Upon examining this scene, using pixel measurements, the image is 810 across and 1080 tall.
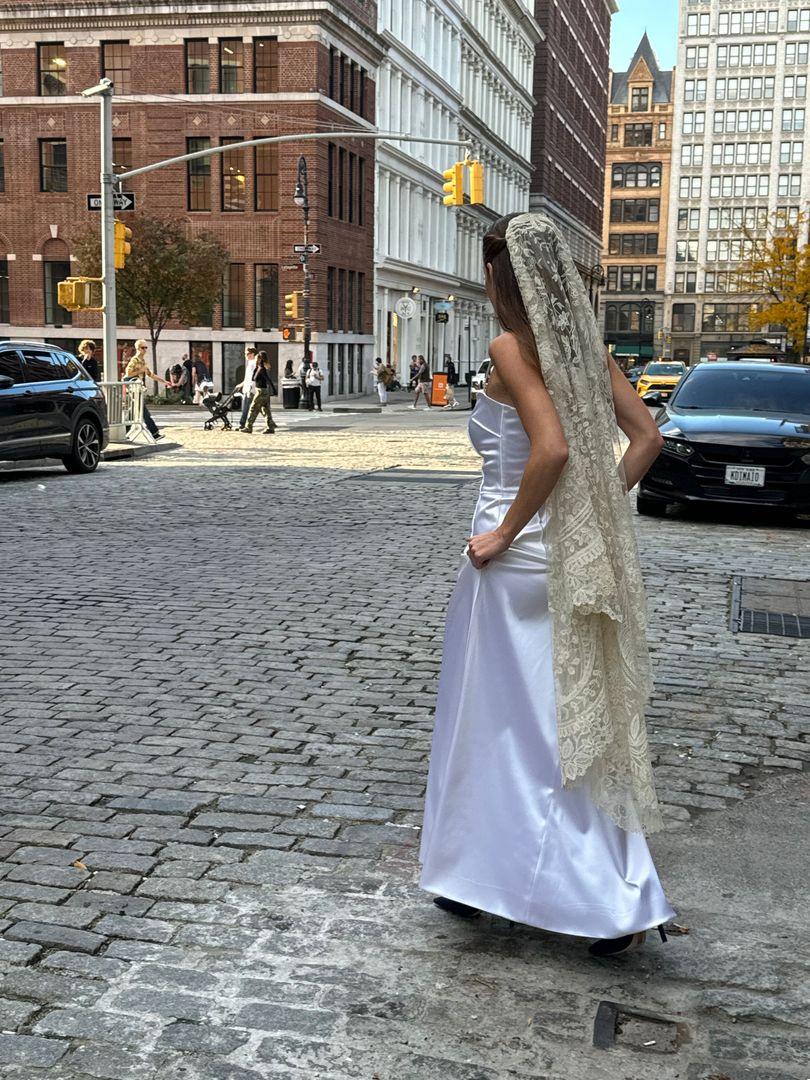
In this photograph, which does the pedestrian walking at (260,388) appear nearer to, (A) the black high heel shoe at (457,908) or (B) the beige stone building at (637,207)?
(A) the black high heel shoe at (457,908)

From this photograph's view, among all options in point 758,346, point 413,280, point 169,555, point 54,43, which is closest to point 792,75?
point 758,346

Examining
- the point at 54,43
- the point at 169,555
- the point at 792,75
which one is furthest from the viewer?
the point at 792,75

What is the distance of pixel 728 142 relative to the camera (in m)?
122

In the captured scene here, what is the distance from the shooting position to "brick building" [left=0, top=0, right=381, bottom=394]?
146 ft

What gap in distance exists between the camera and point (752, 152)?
122 m

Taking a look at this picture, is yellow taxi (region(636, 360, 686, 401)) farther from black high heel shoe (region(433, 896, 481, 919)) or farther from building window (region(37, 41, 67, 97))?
black high heel shoe (region(433, 896, 481, 919))

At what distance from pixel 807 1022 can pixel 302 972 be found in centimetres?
124

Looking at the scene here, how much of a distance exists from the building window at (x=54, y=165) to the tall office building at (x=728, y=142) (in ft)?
278

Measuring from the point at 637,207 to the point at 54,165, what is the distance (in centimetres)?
9621

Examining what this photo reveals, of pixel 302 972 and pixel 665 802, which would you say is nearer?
pixel 302 972

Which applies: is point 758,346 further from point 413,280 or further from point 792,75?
point 792,75

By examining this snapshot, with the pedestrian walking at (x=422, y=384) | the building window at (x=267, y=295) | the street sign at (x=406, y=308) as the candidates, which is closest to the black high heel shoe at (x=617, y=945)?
the pedestrian walking at (x=422, y=384)

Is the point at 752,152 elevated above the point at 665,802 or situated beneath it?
elevated above

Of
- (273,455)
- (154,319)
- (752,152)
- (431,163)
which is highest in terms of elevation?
(752,152)
